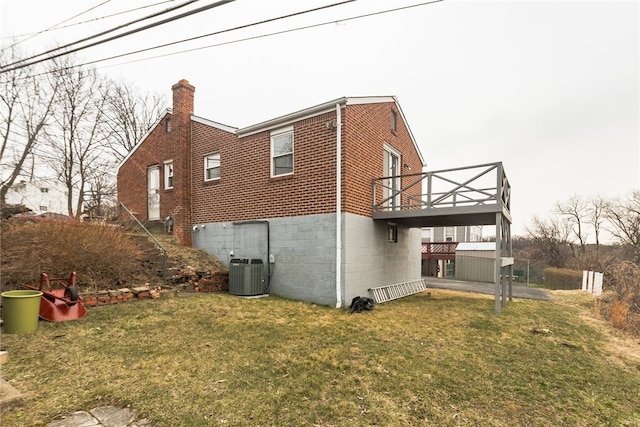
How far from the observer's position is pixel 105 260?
25.1 feet

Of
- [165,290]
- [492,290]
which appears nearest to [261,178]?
[165,290]

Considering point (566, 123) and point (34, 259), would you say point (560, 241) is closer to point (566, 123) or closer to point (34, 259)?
point (566, 123)

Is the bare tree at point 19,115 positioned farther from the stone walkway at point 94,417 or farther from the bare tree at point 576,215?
the bare tree at point 576,215

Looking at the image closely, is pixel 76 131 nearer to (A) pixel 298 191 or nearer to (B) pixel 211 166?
(B) pixel 211 166

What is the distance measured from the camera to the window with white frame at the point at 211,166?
1171 cm

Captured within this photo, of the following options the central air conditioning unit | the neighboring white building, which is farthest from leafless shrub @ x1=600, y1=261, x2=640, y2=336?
the neighboring white building

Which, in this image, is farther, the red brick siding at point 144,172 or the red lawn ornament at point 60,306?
the red brick siding at point 144,172

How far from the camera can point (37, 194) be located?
2109 cm

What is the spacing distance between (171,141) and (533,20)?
12.7 metres

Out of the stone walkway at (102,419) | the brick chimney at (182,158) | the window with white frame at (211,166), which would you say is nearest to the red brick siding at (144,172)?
the brick chimney at (182,158)

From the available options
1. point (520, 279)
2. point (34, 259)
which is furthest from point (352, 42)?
point (520, 279)

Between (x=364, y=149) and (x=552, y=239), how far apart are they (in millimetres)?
35643

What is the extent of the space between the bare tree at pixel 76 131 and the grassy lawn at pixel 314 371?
15.4m

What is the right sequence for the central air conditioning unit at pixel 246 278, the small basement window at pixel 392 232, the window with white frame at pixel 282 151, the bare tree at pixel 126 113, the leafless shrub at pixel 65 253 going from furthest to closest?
the bare tree at pixel 126 113 < the small basement window at pixel 392 232 < the window with white frame at pixel 282 151 < the central air conditioning unit at pixel 246 278 < the leafless shrub at pixel 65 253
